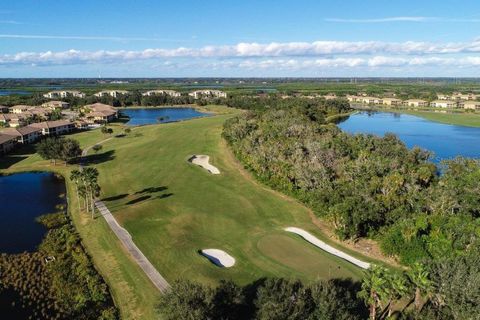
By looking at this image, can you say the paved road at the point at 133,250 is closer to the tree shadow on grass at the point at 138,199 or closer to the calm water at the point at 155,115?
the tree shadow on grass at the point at 138,199

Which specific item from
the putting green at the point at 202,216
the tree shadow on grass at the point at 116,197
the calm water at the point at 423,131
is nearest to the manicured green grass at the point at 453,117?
the calm water at the point at 423,131

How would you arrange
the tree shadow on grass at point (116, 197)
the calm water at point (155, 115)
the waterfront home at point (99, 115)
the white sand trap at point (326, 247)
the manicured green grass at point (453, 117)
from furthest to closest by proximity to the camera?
the manicured green grass at point (453, 117), the calm water at point (155, 115), the waterfront home at point (99, 115), the tree shadow on grass at point (116, 197), the white sand trap at point (326, 247)

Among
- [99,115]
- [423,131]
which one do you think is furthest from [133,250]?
[423,131]

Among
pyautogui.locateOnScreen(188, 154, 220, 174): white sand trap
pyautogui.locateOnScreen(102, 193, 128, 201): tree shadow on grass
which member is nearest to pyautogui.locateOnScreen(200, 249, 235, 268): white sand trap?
pyautogui.locateOnScreen(102, 193, 128, 201): tree shadow on grass

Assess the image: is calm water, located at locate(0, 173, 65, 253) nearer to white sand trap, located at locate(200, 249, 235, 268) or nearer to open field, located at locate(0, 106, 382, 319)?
open field, located at locate(0, 106, 382, 319)

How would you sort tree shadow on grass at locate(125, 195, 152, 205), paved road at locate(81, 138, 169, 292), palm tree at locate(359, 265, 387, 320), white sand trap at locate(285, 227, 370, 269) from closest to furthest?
palm tree at locate(359, 265, 387, 320) → paved road at locate(81, 138, 169, 292) → white sand trap at locate(285, 227, 370, 269) → tree shadow on grass at locate(125, 195, 152, 205)

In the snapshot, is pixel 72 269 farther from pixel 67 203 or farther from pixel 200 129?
pixel 200 129
